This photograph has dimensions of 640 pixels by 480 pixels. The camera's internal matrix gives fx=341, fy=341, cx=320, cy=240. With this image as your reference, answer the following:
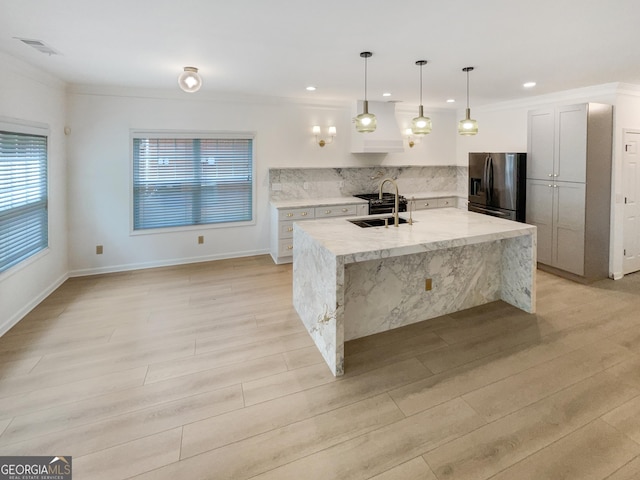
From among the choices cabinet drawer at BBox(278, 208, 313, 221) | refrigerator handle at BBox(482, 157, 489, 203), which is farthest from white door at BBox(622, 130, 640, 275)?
cabinet drawer at BBox(278, 208, 313, 221)

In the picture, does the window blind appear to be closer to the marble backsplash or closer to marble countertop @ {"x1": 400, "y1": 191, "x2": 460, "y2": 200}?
the marble backsplash

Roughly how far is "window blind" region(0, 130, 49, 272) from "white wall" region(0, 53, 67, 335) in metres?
0.11

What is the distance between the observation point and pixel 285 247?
17.2ft

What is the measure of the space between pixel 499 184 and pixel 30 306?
20.2ft

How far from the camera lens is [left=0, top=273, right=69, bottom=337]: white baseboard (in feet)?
10.3

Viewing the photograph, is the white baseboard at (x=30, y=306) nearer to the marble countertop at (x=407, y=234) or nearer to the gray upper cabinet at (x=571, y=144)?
the marble countertop at (x=407, y=234)

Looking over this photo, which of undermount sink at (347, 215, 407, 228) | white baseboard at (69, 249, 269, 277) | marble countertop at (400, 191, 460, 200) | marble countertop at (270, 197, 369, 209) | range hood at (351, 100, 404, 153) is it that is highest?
range hood at (351, 100, 404, 153)

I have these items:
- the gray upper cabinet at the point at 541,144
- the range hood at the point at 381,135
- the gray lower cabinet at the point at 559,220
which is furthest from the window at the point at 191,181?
the gray lower cabinet at the point at 559,220

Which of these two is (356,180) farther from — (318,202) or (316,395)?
(316,395)

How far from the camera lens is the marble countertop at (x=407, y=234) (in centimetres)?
255

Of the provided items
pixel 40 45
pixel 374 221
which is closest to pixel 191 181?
pixel 40 45

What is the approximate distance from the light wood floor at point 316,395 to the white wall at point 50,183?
23cm

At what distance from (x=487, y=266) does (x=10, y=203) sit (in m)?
4.85

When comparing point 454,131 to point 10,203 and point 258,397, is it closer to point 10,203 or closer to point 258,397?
point 258,397
